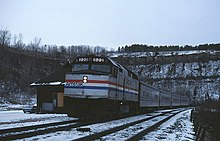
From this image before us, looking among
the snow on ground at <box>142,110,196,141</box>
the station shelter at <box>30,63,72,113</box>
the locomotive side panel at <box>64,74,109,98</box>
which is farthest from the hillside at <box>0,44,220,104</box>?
the snow on ground at <box>142,110,196,141</box>

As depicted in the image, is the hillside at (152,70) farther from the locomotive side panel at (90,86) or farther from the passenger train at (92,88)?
the locomotive side panel at (90,86)

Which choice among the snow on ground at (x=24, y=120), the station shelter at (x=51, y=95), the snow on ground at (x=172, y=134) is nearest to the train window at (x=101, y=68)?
the snow on ground at (x=24, y=120)

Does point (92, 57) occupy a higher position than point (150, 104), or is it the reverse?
point (92, 57)

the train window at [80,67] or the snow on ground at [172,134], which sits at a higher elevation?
the train window at [80,67]

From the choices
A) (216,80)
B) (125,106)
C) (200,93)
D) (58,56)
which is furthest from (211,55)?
(125,106)

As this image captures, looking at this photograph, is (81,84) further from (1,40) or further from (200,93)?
(200,93)

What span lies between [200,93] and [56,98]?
3880 inches

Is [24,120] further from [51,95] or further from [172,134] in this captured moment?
[51,95]

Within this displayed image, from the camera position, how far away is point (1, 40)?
291 ft

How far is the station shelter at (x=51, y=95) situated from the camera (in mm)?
35750

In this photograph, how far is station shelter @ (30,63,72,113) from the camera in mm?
35750

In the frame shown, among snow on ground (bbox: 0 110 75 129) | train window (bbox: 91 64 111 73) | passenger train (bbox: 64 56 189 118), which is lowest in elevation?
snow on ground (bbox: 0 110 75 129)

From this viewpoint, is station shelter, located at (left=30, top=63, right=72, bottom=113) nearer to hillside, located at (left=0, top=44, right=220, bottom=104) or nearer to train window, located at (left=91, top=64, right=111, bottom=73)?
train window, located at (left=91, top=64, right=111, bottom=73)

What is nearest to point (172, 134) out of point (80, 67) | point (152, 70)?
point (80, 67)
